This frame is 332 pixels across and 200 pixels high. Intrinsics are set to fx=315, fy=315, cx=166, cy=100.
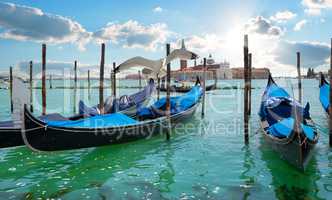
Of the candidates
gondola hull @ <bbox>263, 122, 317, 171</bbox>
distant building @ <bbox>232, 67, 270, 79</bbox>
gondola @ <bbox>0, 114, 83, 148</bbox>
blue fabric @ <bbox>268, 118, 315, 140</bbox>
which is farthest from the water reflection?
distant building @ <bbox>232, 67, 270, 79</bbox>

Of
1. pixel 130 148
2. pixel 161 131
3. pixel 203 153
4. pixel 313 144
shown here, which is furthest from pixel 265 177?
pixel 161 131

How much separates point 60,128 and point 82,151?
1.64 m

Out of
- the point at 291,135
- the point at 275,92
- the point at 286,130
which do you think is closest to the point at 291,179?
the point at 291,135

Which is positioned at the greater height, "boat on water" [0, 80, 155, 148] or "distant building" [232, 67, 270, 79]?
"distant building" [232, 67, 270, 79]

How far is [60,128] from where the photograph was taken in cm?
678

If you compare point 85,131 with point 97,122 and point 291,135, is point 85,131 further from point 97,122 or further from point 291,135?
point 291,135

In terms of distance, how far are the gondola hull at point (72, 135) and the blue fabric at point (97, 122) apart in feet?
0.34

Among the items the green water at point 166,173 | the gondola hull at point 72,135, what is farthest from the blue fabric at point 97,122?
the green water at point 166,173

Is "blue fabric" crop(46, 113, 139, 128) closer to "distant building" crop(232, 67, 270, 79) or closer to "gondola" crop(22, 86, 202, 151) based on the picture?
"gondola" crop(22, 86, 202, 151)

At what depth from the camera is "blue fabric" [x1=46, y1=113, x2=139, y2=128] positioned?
711cm

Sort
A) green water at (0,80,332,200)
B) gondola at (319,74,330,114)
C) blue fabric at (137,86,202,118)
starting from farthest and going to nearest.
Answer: gondola at (319,74,330,114)
blue fabric at (137,86,202,118)
green water at (0,80,332,200)

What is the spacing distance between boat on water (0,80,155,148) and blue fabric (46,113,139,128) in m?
0.71

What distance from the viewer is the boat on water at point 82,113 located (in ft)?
21.9

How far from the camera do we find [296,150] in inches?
233
